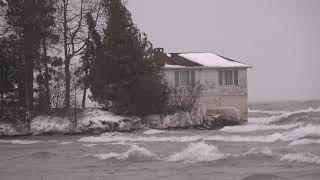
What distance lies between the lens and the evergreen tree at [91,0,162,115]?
44.8 metres

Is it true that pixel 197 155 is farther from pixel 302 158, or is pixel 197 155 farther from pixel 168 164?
pixel 302 158

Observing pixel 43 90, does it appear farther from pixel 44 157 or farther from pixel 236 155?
pixel 236 155

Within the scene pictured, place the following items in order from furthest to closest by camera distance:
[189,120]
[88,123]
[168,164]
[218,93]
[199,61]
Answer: [199,61] → [218,93] → [189,120] → [88,123] → [168,164]

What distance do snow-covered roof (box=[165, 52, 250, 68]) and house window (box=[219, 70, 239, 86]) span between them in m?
0.64

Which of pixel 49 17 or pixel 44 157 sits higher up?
pixel 49 17

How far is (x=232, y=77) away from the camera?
54.9 m

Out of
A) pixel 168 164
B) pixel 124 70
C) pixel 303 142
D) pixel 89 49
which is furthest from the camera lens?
pixel 89 49

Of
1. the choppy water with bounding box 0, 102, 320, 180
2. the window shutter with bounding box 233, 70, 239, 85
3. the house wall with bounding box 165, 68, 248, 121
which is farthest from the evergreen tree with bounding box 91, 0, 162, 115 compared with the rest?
the choppy water with bounding box 0, 102, 320, 180

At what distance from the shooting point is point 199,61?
185 feet

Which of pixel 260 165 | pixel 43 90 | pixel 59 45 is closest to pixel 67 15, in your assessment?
pixel 59 45

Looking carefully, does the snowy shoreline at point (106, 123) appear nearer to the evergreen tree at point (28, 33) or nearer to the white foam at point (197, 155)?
the evergreen tree at point (28, 33)

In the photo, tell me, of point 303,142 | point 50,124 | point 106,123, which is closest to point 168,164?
point 303,142

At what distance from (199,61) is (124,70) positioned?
13130 millimetres

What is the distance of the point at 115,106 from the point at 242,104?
14288 mm
